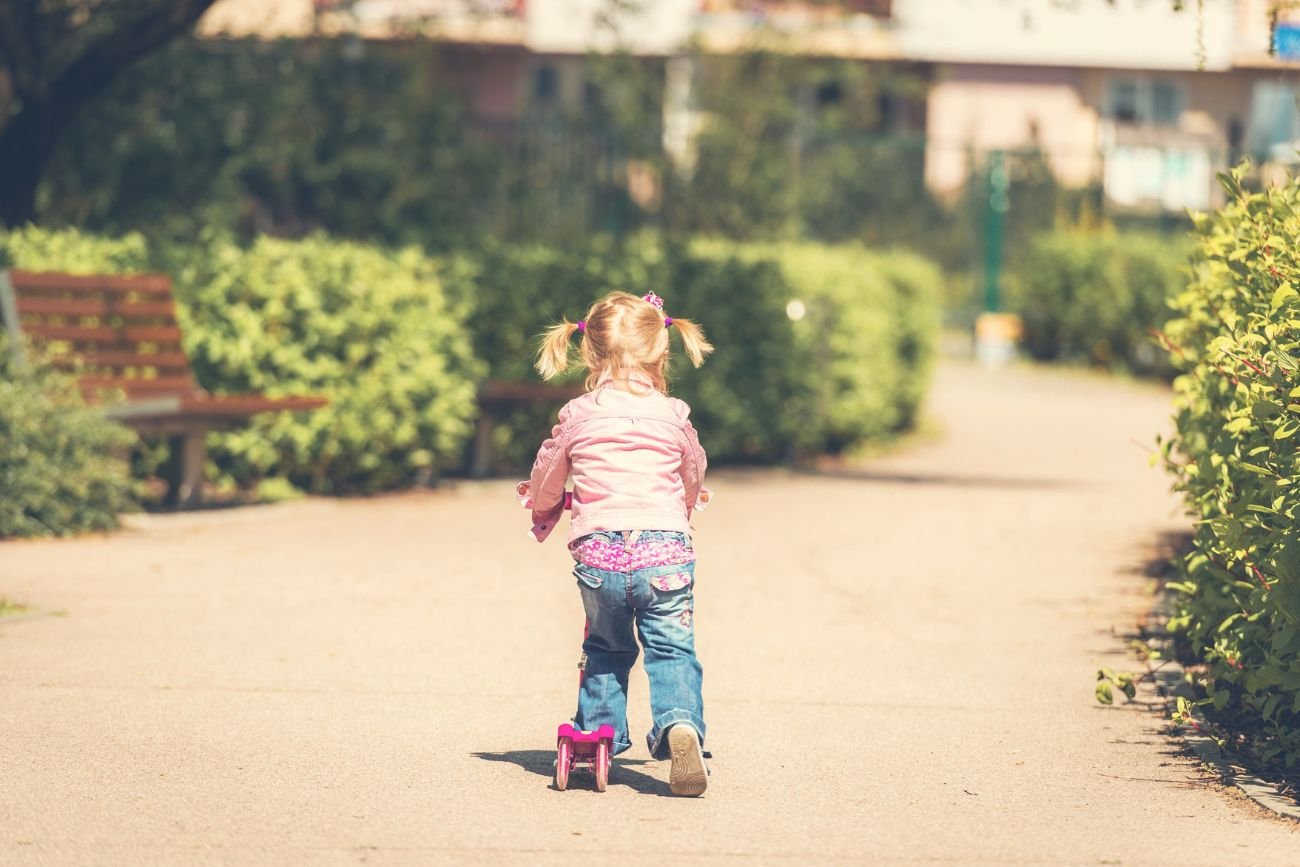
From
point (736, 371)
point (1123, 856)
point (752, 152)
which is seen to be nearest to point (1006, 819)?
point (1123, 856)

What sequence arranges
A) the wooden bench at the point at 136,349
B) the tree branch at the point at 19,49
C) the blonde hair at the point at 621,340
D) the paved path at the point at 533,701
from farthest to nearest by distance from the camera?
1. the tree branch at the point at 19,49
2. the wooden bench at the point at 136,349
3. the blonde hair at the point at 621,340
4. the paved path at the point at 533,701

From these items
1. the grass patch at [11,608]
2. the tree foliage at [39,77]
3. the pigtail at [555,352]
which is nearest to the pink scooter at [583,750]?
the pigtail at [555,352]

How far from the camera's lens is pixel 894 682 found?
750cm

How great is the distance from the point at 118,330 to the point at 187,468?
80 centimetres

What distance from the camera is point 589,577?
575cm

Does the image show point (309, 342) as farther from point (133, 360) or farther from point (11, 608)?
point (11, 608)

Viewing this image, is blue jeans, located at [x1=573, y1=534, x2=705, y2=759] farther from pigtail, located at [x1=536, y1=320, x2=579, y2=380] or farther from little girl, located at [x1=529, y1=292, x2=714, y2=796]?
pigtail, located at [x1=536, y1=320, x2=579, y2=380]

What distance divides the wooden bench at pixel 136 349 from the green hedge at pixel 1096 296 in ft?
45.3

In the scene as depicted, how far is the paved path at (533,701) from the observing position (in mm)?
5395

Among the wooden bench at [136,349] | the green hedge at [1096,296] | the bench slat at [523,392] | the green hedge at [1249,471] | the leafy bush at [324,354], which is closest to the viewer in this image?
the green hedge at [1249,471]

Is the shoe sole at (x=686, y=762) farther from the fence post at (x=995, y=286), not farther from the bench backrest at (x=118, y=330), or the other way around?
the fence post at (x=995, y=286)

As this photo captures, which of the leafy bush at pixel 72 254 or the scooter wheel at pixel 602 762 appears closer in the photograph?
the scooter wheel at pixel 602 762

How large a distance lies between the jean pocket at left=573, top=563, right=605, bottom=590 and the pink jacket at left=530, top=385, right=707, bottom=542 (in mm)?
91

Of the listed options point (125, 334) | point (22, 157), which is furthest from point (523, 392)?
point (22, 157)
